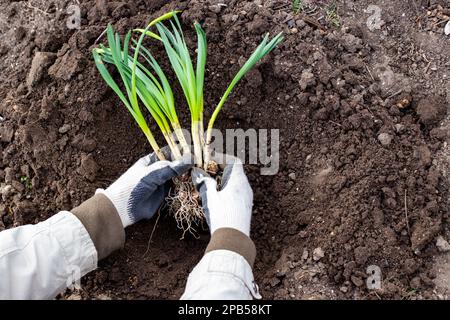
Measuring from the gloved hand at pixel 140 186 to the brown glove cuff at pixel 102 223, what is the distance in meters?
0.03

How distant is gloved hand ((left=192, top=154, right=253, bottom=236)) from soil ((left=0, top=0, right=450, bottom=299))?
0.54 feet

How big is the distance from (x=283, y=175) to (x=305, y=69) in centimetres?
42

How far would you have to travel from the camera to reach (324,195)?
1.91 metres

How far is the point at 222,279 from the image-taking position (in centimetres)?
158

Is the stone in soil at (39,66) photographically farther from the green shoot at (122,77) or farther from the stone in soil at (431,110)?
the stone in soil at (431,110)

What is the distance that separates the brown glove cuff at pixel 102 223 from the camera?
1744 mm

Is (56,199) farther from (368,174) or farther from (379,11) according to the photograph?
(379,11)

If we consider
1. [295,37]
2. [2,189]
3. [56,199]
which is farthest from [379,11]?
[2,189]

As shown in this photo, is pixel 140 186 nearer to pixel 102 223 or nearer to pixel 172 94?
pixel 102 223

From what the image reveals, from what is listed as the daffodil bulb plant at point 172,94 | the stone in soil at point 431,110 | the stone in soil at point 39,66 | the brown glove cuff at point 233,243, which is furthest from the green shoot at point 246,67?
the stone in soil at point 39,66

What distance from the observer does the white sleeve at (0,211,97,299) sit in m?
1.59

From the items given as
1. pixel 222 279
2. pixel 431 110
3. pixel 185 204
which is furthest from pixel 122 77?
pixel 431 110
